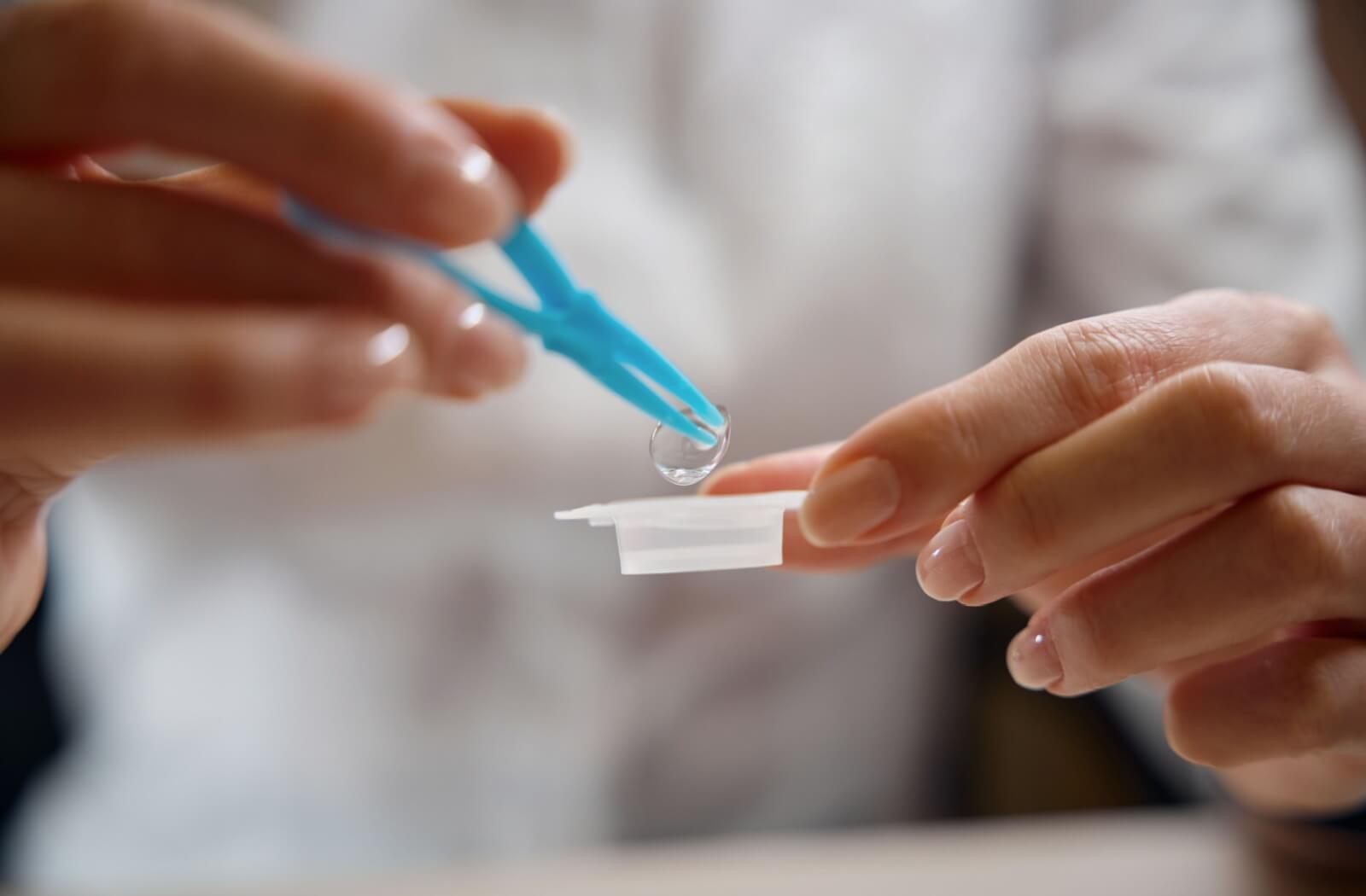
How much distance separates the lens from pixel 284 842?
25.8 inches

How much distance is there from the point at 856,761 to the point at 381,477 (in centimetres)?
41

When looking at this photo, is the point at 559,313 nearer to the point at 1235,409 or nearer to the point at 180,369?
the point at 180,369

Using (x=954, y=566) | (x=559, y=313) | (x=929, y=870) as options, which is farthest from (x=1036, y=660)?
(x=929, y=870)

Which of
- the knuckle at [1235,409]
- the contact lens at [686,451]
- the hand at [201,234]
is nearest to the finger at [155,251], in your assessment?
the hand at [201,234]

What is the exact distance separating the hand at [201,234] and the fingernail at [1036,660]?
20 cm

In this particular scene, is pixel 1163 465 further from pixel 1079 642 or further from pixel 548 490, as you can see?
pixel 548 490

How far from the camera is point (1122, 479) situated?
274 mm

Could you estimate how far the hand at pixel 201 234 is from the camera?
0.64ft

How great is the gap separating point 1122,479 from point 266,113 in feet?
0.78

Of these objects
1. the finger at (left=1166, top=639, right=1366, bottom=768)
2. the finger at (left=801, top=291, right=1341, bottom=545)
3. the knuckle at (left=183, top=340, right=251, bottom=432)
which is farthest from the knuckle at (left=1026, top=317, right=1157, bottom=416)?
the knuckle at (left=183, top=340, right=251, bottom=432)

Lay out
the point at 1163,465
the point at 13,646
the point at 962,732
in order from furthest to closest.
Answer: the point at 962,732
the point at 13,646
the point at 1163,465

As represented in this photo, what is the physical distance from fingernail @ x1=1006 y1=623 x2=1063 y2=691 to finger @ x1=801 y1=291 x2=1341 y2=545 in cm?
5

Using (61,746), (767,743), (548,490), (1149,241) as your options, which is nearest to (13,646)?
(61,746)

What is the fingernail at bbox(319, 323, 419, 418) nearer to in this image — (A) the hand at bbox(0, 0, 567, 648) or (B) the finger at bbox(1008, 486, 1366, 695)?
(A) the hand at bbox(0, 0, 567, 648)
